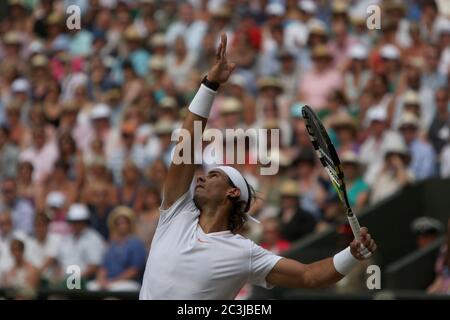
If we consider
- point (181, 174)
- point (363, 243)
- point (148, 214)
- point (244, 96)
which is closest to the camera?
point (363, 243)

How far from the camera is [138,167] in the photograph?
1508 centimetres

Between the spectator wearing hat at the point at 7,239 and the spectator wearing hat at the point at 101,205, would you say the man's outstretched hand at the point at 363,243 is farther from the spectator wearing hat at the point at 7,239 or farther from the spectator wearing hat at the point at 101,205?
the spectator wearing hat at the point at 7,239

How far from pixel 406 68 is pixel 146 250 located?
3.11 meters

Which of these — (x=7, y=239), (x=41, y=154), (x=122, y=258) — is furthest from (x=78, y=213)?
(x=41, y=154)

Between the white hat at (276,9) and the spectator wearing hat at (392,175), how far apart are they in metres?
3.24

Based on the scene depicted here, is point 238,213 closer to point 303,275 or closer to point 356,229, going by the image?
point 303,275

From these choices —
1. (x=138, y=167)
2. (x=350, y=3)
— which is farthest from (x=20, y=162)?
(x=350, y=3)

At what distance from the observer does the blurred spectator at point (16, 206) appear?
599 inches

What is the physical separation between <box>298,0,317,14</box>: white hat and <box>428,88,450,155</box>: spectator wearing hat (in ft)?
9.21

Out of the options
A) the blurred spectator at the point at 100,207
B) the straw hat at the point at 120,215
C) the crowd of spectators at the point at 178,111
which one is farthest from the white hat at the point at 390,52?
the blurred spectator at the point at 100,207

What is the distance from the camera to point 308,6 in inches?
642

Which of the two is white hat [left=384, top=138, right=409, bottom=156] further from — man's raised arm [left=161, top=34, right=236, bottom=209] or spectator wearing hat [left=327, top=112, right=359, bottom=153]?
man's raised arm [left=161, top=34, right=236, bottom=209]

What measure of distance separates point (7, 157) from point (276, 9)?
11.1ft

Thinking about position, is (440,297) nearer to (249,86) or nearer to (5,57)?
(249,86)
